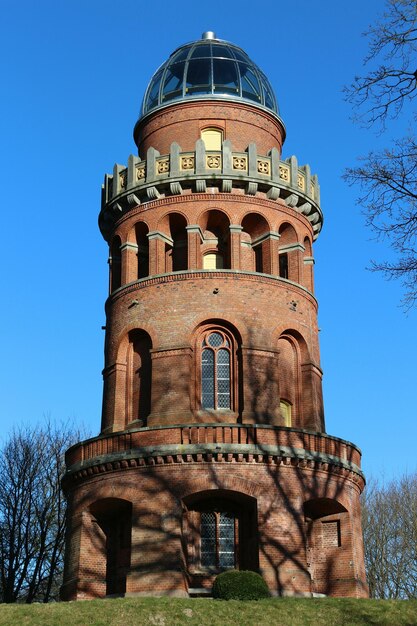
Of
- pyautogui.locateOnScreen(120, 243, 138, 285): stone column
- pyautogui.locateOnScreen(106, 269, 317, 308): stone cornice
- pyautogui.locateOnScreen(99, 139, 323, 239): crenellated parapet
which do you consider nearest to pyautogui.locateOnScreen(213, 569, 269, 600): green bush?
pyautogui.locateOnScreen(106, 269, 317, 308): stone cornice

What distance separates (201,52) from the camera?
119 feet

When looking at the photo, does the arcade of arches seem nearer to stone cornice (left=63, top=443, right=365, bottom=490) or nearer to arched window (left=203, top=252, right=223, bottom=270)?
arched window (left=203, top=252, right=223, bottom=270)

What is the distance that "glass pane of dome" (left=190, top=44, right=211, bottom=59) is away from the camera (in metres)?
36.1

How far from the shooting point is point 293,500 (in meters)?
28.6

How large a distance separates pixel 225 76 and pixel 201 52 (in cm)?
136

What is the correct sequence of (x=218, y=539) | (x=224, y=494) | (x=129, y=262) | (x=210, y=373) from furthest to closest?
(x=129, y=262), (x=210, y=373), (x=218, y=539), (x=224, y=494)

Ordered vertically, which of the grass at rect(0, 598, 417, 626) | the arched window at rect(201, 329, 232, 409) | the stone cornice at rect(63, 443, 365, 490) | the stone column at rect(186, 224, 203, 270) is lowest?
the grass at rect(0, 598, 417, 626)

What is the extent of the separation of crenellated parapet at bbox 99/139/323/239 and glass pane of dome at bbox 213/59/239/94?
10.2 ft

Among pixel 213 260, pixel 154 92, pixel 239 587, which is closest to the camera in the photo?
pixel 239 587

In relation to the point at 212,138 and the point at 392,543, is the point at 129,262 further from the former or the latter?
the point at 392,543

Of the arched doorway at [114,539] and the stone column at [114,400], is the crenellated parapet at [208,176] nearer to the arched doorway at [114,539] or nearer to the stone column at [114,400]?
the stone column at [114,400]


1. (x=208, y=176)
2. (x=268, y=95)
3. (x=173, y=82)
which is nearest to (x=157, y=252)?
(x=208, y=176)

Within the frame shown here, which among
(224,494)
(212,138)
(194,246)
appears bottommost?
(224,494)

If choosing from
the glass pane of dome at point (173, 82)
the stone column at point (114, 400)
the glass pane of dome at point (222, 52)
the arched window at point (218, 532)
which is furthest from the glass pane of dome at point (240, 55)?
the arched window at point (218, 532)
